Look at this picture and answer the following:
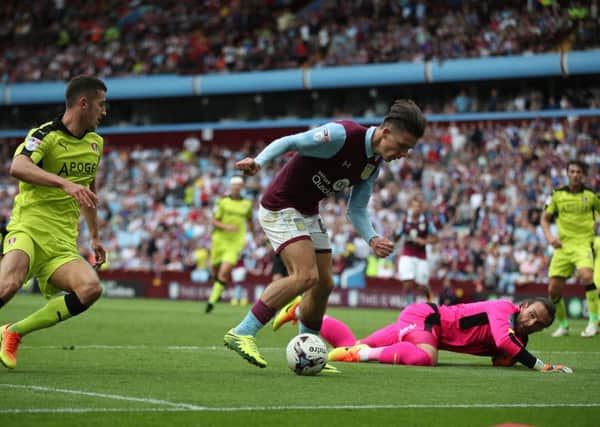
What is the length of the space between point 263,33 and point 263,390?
33.3 m

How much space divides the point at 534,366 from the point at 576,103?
75.2 feet

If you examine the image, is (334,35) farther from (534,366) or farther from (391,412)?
(391,412)

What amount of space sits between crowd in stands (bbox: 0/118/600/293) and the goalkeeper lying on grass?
1477 centimetres

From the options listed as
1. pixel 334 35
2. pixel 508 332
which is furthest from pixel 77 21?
pixel 508 332

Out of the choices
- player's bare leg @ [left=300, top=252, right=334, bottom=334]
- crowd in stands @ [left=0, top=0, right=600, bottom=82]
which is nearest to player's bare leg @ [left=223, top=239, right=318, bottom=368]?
player's bare leg @ [left=300, top=252, right=334, bottom=334]

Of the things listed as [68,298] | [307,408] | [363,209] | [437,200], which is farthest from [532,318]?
[437,200]

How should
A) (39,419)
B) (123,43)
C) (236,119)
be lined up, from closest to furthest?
(39,419) → (236,119) → (123,43)

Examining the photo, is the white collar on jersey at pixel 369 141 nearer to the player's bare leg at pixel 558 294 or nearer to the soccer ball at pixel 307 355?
the soccer ball at pixel 307 355

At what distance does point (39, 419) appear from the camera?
6.21 metres

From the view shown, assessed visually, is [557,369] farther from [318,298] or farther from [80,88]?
[80,88]

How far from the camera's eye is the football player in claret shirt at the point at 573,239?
52.5 feet

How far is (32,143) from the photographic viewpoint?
28.8 ft

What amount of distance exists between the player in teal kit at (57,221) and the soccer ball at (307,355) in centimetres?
182

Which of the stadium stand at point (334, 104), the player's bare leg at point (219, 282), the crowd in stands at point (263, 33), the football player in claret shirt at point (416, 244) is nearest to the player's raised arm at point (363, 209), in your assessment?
the football player in claret shirt at point (416, 244)
